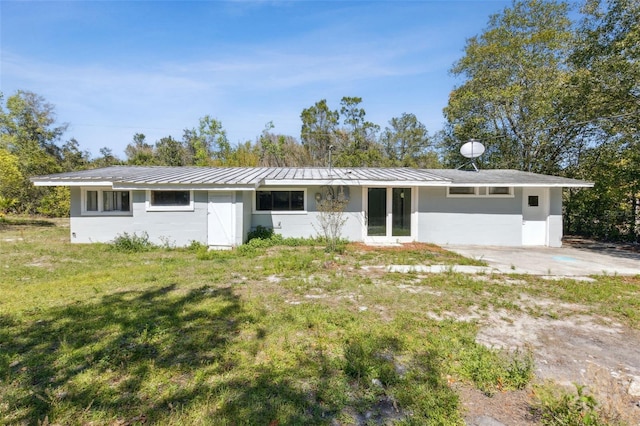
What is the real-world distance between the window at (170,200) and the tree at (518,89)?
17.4 meters

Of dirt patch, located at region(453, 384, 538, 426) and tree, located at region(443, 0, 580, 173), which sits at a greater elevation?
tree, located at region(443, 0, 580, 173)

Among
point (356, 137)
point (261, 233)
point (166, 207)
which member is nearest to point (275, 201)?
point (261, 233)

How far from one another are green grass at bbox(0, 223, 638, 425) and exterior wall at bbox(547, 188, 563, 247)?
4.66 meters

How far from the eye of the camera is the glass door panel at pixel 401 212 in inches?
Result: 447

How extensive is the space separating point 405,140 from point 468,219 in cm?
1993

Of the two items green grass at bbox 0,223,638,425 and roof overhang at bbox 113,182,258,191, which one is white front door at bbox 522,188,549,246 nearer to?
green grass at bbox 0,223,638,425

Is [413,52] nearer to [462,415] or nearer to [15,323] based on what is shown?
[462,415]

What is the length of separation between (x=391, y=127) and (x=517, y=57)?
516 inches

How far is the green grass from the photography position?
2576mm

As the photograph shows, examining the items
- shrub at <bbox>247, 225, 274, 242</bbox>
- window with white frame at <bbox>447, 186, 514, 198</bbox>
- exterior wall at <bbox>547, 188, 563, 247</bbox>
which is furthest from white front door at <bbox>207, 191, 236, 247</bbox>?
exterior wall at <bbox>547, 188, 563, 247</bbox>

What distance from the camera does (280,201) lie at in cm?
1140

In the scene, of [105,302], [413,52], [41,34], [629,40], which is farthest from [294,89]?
[105,302]

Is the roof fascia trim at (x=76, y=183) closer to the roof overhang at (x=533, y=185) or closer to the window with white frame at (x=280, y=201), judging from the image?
the window with white frame at (x=280, y=201)

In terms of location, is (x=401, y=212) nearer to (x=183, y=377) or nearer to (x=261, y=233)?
(x=261, y=233)
